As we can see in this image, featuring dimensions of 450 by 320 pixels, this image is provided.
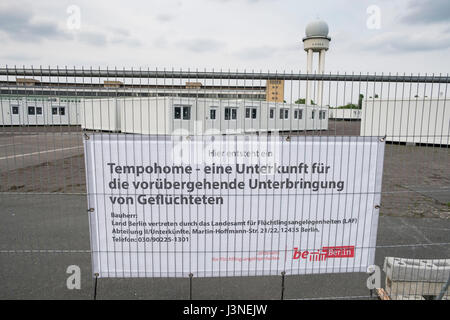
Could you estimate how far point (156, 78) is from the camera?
2.98m

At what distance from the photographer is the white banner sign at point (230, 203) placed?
2.87 meters

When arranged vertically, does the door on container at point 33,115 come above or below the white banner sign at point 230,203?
above

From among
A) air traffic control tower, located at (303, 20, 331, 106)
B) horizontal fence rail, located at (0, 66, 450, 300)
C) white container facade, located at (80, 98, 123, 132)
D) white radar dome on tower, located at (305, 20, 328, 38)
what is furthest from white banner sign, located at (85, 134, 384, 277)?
white radar dome on tower, located at (305, 20, 328, 38)

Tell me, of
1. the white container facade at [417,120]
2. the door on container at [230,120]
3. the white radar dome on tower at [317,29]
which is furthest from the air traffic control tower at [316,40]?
the door on container at [230,120]

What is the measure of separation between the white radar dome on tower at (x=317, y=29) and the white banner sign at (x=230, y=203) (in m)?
63.8

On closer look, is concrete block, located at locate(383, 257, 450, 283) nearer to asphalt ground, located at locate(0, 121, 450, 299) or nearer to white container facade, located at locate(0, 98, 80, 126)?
asphalt ground, located at locate(0, 121, 450, 299)

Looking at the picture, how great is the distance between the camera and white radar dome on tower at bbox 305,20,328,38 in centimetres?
5822

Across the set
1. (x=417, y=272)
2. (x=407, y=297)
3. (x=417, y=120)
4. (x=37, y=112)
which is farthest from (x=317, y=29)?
(x=37, y=112)

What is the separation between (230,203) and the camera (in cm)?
295

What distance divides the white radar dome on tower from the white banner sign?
Result: 6385cm

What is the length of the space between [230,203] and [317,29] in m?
65.2

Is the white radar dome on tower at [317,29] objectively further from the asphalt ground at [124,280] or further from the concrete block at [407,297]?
the concrete block at [407,297]

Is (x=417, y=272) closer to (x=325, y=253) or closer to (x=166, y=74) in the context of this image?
(x=325, y=253)

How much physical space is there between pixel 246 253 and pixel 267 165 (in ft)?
3.17
